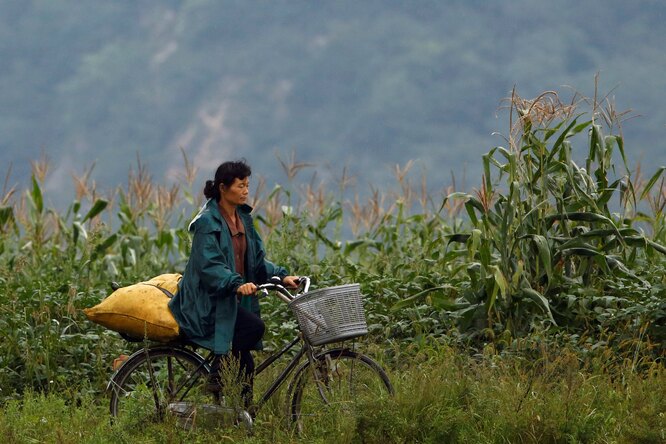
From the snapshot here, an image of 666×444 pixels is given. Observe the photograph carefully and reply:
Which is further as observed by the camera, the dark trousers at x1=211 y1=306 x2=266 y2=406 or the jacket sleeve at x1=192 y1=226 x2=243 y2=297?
the dark trousers at x1=211 y1=306 x2=266 y2=406

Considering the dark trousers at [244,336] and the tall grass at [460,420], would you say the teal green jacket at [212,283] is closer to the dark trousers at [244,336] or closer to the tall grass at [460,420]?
the dark trousers at [244,336]

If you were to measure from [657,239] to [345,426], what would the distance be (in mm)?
5810

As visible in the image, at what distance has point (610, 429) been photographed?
6203mm

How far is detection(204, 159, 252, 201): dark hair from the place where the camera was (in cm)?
655

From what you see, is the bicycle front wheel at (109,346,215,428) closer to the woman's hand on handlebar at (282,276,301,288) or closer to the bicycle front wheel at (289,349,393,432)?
the bicycle front wheel at (289,349,393,432)

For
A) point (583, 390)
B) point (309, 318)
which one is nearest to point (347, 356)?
point (309, 318)

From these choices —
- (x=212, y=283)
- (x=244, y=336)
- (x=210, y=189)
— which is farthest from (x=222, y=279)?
(x=210, y=189)

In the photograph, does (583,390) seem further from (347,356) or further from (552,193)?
(552,193)

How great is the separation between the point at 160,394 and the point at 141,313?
1.76 ft

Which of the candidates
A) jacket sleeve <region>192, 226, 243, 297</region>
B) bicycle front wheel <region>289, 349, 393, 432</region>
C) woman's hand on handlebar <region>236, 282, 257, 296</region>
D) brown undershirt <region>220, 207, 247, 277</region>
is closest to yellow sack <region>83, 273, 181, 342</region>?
jacket sleeve <region>192, 226, 243, 297</region>

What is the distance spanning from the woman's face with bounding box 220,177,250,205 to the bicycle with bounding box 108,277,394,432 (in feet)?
2.02

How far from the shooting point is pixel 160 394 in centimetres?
671

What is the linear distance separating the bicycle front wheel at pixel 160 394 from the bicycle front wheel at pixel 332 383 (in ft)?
2.03

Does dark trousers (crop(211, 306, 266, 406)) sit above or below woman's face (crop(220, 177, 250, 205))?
below
